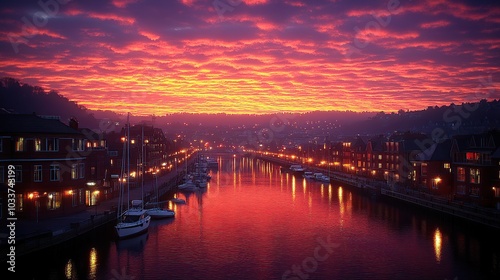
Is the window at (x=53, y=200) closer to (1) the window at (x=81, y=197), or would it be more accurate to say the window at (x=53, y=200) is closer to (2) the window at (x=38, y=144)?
(1) the window at (x=81, y=197)

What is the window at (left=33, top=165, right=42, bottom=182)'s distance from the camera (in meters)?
44.8

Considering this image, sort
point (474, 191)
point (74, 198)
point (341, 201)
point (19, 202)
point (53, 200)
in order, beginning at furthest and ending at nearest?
point (341, 201)
point (474, 191)
point (74, 198)
point (53, 200)
point (19, 202)

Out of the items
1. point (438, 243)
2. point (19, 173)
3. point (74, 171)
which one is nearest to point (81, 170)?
point (74, 171)

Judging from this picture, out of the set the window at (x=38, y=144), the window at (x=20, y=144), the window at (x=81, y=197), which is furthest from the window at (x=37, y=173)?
the window at (x=81, y=197)

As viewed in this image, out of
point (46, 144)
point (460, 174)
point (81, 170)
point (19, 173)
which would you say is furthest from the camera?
point (460, 174)

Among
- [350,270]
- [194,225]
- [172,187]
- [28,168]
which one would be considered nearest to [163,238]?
[194,225]

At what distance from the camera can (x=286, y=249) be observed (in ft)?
141

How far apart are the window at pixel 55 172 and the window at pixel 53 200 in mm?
1643

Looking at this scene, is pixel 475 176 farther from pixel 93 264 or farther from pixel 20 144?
pixel 20 144

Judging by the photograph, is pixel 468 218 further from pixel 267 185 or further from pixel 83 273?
pixel 267 185

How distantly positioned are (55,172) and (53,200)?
306cm

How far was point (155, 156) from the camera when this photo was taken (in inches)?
4220

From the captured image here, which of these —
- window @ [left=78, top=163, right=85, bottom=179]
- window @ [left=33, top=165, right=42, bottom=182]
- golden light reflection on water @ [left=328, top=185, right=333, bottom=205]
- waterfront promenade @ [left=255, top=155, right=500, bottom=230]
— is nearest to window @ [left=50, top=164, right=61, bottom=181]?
window @ [left=33, top=165, right=42, bottom=182]

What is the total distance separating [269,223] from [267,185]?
1898 inches
